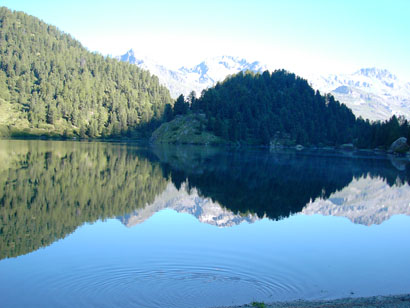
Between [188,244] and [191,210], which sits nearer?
[188,244]

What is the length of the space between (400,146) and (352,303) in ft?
530

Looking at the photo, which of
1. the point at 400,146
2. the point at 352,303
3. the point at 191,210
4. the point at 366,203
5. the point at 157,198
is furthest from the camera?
the point at 400,146

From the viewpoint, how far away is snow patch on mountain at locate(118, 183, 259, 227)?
3162 cm

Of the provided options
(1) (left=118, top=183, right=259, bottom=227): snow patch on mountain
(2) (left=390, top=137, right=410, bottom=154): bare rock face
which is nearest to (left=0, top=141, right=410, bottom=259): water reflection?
(1) (left=118, top=183, right=259, bottom=227): snow patch on mountain

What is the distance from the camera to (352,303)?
48.6 ft

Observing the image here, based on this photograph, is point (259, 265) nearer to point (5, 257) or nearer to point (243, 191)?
point (5, 257)

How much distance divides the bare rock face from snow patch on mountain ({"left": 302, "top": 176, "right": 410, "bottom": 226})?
10925cm

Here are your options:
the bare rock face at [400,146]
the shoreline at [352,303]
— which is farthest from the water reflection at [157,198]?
the bare rock face at [400,146]

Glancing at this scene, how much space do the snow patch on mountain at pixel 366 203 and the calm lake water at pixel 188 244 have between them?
0.63ft

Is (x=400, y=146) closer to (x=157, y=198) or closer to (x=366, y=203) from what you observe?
(x=366, y=203)

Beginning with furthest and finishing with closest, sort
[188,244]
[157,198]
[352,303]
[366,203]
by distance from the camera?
[366,203] < [157,198] < [188,244] < [352,303]

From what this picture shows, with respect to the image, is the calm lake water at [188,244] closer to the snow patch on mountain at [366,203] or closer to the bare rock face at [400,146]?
the snow patch on mountain at [366,203]

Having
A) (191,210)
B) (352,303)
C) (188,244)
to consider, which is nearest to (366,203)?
(191,210)

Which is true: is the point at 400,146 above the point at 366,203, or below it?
above
